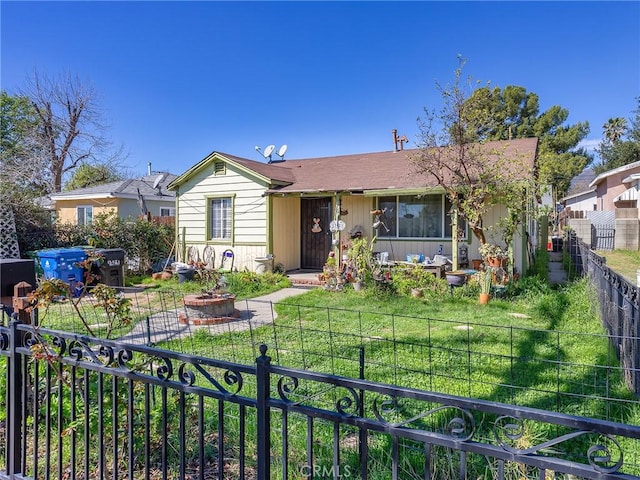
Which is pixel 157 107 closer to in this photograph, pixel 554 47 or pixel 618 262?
pixel 554 47

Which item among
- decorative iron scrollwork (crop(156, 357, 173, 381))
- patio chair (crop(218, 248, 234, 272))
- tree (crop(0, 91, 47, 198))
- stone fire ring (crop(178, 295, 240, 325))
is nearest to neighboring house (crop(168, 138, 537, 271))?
patio chair (crop(218, 248, 234, 272))

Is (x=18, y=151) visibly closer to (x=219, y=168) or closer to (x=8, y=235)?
(x=8, y=235)

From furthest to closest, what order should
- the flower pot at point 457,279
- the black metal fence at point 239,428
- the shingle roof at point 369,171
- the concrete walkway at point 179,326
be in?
the shingle roof at point 369,171, the flower pot at point 457,279, the concrete walkway at point 179,326, the black metal fence at point 239,428

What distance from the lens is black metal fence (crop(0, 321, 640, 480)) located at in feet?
4.25

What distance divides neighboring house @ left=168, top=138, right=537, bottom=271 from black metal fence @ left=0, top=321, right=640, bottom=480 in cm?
768

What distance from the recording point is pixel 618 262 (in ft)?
40.9

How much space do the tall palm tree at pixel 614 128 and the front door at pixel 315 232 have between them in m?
35.7

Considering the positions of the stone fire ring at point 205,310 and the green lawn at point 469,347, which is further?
the stone fire ring at point 205,310

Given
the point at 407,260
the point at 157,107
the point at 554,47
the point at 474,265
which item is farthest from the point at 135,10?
the point at 157,107

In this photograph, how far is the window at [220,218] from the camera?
12.3 m

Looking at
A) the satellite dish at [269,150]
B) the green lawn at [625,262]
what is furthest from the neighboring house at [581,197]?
the satellite dish at [269,150]

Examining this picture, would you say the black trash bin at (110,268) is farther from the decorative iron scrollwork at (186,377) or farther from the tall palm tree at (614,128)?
the tall palm tree at (614,128)

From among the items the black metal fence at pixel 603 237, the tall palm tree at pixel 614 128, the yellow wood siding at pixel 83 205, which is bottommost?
the black metal fence at pixel 603 237

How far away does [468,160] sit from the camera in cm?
859
